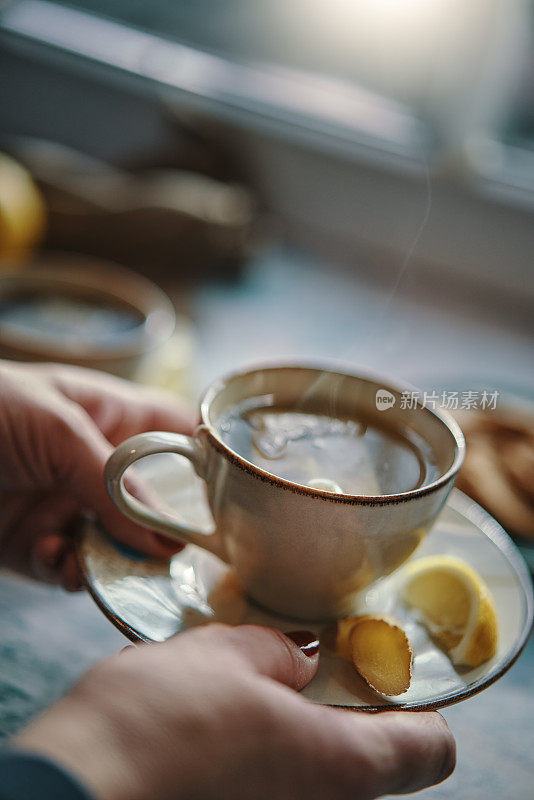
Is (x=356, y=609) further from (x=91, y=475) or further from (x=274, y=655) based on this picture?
(x=91, y=475)

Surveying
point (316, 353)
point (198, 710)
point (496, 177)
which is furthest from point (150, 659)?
point (496, 177)

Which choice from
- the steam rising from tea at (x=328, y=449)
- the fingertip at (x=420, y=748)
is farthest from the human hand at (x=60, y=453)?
the fingertip at (x=420, y=748)

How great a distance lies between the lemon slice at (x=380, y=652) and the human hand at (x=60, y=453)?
15cm

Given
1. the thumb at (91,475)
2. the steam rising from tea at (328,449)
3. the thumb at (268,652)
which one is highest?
the steam rising from tea at (328,449)

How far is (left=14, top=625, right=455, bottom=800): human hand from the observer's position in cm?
34

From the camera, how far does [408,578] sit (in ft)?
1.79

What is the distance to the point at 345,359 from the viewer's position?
3.56ft

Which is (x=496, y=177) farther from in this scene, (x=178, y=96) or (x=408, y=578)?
(x=408, y=578)

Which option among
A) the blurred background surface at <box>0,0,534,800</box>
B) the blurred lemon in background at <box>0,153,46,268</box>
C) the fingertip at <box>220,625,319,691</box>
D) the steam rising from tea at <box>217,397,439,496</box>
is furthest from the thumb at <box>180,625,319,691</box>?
the blurred lemon in background at <box>0,153,46,268</box>

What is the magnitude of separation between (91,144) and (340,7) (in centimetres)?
67

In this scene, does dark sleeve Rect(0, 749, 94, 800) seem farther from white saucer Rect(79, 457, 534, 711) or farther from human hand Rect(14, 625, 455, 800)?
white saucer Rect(79, 457, 534, 711)

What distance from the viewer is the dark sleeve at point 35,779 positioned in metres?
0.31

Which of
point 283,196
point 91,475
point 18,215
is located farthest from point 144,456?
point 283,196

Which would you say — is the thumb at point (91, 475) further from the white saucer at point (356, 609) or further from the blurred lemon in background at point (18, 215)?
the blurred lemon in background at point (18, 215)
